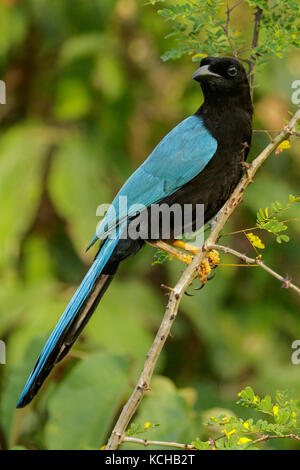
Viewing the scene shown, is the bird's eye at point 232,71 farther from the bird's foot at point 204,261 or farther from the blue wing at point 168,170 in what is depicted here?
the bird's foot at point 204,261

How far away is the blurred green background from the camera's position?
446 centimetres

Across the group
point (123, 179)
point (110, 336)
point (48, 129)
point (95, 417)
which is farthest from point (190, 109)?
point (95, 417)

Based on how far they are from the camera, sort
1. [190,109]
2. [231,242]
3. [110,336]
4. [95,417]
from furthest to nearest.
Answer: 1. [231,242]
2. [190,109]
3. [110,336]
4. [95,417]

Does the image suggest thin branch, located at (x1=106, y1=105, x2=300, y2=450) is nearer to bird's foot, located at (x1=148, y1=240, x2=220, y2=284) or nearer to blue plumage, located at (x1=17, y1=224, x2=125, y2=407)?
bird's foot, located at (x1=148, y1=240, x2=220, y2=284)

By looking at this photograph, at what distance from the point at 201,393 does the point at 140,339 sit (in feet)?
1.75

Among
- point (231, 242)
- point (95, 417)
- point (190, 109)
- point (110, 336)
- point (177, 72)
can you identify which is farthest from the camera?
point (177, 72)

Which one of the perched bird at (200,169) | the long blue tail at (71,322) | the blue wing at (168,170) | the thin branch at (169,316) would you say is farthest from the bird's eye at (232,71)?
the long blue tail at (71,322)

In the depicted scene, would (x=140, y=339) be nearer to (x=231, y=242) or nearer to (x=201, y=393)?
(x=201, y=393)

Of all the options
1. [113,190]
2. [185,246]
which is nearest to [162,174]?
[185,246]

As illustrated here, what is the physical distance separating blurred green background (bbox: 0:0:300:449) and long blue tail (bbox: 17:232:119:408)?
78cm

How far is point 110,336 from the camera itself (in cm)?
427

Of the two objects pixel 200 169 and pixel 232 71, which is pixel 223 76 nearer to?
pixel 232 71

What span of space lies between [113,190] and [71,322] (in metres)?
2.10

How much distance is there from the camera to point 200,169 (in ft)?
11.0
